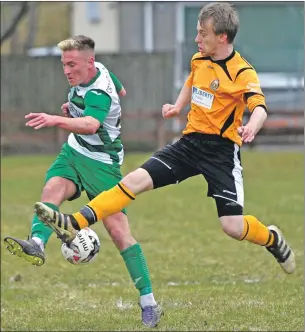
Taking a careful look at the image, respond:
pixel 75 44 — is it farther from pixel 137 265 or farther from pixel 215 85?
pixel 137 265

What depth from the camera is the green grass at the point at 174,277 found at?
799cm

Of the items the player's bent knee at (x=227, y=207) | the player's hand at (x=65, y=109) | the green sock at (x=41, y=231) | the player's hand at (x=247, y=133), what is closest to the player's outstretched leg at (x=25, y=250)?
the green sock at (x=41, y=231)

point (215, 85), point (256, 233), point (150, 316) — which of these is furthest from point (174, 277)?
point (215, 85)

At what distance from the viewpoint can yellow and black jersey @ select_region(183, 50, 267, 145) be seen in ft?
21.9

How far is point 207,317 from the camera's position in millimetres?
7965

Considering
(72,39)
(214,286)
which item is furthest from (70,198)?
(214,286)

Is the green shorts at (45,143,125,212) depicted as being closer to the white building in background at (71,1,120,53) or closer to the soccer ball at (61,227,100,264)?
the soccer ball at (61,227,100,264)

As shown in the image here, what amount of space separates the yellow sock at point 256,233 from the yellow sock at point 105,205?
3.02 feet

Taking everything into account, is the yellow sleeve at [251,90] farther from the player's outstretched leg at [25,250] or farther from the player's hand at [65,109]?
the player's outstretched leg at [25,250]

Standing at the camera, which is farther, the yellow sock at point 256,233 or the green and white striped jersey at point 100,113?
the yellow sock at point 256,233

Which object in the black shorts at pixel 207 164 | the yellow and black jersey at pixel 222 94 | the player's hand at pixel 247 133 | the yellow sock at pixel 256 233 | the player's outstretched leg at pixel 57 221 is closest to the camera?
the player's hand at pixel 247 133

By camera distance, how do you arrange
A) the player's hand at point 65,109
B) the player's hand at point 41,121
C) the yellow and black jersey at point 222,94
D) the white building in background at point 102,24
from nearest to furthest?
1. the player's hand at point 41,121
2. the yellow and black jersey at point 222,94
3. the player's hand at point 65,109
4. the white building in background at point 102,24

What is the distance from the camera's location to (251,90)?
6.63 metres

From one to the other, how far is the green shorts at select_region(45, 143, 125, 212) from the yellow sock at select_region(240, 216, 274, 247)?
1.05 metres
